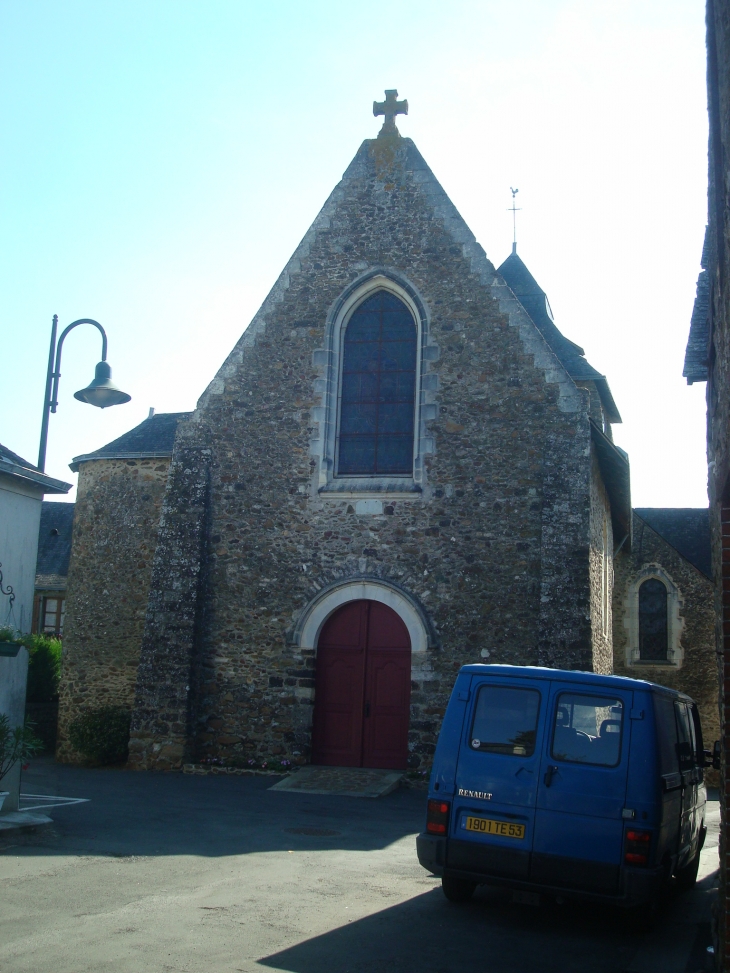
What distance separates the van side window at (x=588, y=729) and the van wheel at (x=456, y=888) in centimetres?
133

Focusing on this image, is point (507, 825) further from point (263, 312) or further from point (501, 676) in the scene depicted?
point (263, 312)

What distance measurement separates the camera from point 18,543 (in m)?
10.1

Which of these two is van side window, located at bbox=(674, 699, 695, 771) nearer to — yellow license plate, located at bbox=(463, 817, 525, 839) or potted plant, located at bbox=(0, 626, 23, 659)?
yellow license plate, located at bbox=(463, 817, 525, 839)

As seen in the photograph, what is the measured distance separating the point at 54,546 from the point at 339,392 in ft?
63.2

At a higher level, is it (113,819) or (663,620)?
(663,620)

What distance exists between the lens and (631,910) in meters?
6.62

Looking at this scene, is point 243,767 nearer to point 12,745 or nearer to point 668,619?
point 12,745

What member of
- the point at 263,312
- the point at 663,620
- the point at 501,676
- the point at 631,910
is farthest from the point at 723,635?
the point at 663,620

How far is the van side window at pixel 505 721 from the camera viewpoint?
6828 mm

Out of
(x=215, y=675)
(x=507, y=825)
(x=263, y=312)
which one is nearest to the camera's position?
(x=507, y=825)

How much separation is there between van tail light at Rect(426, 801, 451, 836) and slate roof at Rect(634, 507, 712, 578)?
69.1 ft

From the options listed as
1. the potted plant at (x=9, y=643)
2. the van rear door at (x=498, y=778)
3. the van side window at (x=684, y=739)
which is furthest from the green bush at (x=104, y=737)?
the van side window at (x=684, y=739)

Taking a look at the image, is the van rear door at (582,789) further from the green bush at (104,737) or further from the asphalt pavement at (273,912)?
the green bush at (104,737)

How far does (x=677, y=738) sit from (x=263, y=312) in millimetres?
10762
